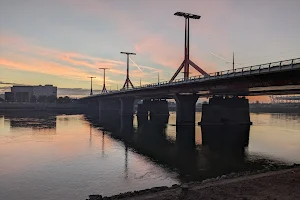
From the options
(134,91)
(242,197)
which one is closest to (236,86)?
(242,197)


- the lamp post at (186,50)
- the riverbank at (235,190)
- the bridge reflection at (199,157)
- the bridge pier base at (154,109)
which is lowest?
the bridge reflection at (199,157)

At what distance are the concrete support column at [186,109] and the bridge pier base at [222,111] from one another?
4592mm

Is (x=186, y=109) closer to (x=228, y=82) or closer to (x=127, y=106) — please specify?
(x=228, y=82)

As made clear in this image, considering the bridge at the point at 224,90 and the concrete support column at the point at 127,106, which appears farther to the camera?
the concrete support column at the point at 127,106

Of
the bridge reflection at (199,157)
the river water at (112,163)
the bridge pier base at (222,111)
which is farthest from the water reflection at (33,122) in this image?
the bridge pier base at (222,111)

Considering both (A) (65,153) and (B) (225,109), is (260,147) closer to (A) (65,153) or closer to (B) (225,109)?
(A) (65,153)

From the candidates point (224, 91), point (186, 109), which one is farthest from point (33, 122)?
point (224, 91)

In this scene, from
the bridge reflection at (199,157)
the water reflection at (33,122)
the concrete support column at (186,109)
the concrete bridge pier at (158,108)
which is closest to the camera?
the bridge reflection at (199,157)

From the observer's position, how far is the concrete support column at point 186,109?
246ft

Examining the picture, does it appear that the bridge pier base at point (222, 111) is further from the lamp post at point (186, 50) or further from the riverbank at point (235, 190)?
the riverbank at point (235, 190)

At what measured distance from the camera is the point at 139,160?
34.0 m

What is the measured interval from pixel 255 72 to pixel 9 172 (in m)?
36.4

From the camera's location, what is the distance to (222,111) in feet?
266

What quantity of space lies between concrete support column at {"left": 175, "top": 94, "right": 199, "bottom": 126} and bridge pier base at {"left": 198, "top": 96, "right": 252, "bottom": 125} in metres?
4.59
